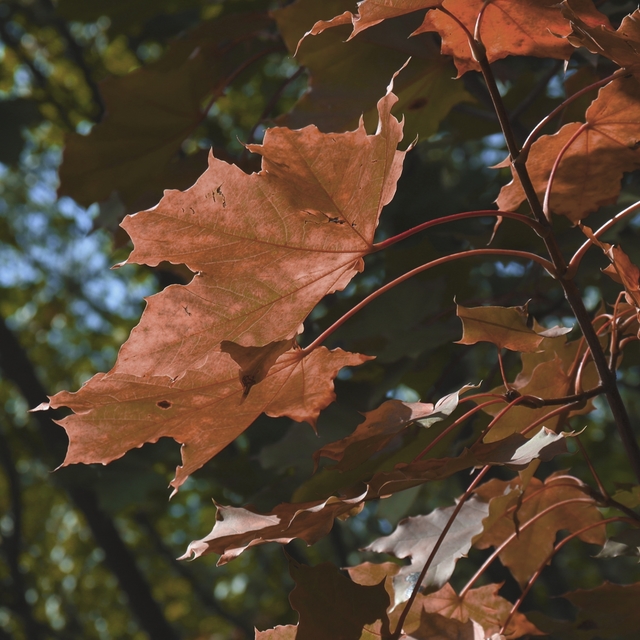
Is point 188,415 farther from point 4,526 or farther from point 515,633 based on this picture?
point 4,526

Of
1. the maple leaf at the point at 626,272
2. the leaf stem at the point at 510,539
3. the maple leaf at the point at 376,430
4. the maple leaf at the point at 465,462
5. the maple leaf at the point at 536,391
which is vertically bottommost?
the leaf stem at the point at 510,539

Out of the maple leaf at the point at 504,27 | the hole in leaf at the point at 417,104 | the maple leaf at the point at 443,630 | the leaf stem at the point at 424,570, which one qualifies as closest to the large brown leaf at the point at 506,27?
the maple leaf at the point at 504,27

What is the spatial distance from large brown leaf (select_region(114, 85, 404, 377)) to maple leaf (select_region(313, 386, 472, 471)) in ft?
0.34

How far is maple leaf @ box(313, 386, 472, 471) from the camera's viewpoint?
60cm

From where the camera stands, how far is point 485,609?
0.79 m

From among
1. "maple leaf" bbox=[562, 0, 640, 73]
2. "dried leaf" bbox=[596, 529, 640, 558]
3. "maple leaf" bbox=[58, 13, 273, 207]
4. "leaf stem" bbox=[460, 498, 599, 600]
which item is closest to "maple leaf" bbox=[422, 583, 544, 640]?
"leaf stem" bbox=[460, 498, 599, 600]

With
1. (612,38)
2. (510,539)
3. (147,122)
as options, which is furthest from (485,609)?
(147,122)

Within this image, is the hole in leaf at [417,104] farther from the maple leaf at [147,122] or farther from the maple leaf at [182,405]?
the maple leaf at [182,405]

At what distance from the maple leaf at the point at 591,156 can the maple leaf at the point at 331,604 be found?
0.40m

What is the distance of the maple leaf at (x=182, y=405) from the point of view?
1.92ft

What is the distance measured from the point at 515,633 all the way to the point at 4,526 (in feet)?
17.0

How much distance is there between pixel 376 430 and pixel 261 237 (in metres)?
0.19

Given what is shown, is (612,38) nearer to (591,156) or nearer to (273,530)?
(591,156)

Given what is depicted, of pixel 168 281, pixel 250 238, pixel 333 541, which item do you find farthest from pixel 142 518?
pixel 250 238
